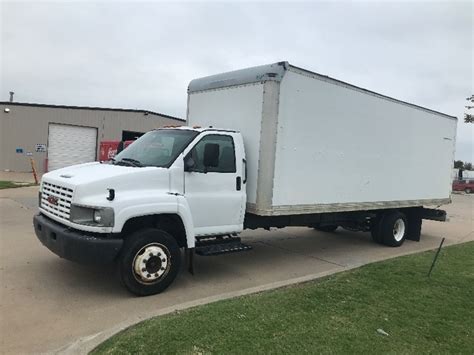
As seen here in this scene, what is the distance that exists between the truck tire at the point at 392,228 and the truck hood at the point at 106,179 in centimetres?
623

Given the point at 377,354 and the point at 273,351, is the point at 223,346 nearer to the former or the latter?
the point at 273,351

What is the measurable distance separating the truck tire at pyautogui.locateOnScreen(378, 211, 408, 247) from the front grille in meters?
7.27

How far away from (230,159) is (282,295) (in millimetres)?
2212

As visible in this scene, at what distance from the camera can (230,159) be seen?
22.6ft

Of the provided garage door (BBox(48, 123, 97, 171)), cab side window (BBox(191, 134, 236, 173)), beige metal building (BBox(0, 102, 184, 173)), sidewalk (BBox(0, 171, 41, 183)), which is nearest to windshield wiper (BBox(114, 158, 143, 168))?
cab side window (BBox(191, 134, 236, 173))

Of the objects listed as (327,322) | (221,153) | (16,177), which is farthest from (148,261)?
(16,177)

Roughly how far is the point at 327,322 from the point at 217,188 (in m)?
2.61

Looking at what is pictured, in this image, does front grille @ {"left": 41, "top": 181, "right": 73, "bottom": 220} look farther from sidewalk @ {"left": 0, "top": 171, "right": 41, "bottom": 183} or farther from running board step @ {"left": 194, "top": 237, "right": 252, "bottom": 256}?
sidewalk @ {"left": 0, "top": 171, "right": 41, "bottom": 183}

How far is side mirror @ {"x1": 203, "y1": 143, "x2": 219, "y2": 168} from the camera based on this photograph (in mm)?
6387

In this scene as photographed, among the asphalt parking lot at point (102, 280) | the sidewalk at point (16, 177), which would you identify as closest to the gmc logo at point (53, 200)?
the asphalt parking lot at point (102, 280)

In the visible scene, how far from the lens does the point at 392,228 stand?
10477 mm

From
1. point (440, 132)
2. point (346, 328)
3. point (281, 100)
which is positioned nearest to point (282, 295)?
point (346, 328)

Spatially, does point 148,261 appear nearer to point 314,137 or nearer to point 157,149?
point 157,149

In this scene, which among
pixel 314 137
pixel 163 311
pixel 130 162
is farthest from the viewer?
pixel 314 137
